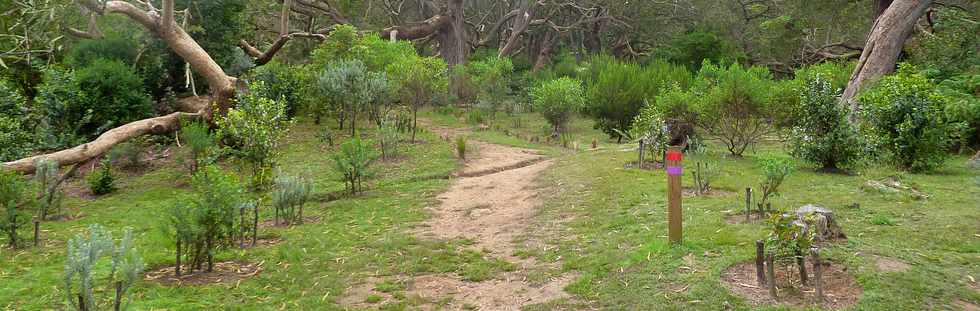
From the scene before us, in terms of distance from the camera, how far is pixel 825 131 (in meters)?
9.92

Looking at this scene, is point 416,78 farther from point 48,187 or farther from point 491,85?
point 48,187

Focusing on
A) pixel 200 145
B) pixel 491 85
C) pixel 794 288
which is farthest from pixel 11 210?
pixel 491 85

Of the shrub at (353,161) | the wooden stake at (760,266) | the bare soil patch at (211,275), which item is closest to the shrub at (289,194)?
the shrub at (353,161)

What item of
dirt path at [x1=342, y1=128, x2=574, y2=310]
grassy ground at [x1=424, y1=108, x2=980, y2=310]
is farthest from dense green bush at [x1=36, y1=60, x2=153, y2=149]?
grassy ground at [x1=424, y1=108, x2=980, y2=310]

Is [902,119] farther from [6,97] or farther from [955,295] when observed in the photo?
[6,97]

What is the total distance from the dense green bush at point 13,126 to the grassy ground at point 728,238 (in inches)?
313

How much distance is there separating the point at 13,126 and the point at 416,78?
281 inches

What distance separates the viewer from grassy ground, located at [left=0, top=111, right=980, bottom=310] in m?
4.71

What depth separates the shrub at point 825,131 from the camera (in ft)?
31.3

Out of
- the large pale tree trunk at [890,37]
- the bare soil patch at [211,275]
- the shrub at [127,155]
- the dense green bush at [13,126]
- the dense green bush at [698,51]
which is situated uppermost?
the dense green bush at [698,51]

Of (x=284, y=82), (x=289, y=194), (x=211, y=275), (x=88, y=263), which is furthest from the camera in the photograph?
(x=284, y=82)

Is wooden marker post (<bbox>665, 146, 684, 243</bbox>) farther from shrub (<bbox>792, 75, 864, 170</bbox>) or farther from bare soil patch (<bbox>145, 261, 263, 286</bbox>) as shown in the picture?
shrub (<bbox>792, 75, 864, 170</bbox>)

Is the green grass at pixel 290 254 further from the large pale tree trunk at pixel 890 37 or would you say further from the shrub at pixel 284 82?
the large pale tree trunk at pixel 890 37

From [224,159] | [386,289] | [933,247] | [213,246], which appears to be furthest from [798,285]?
[224,159]
